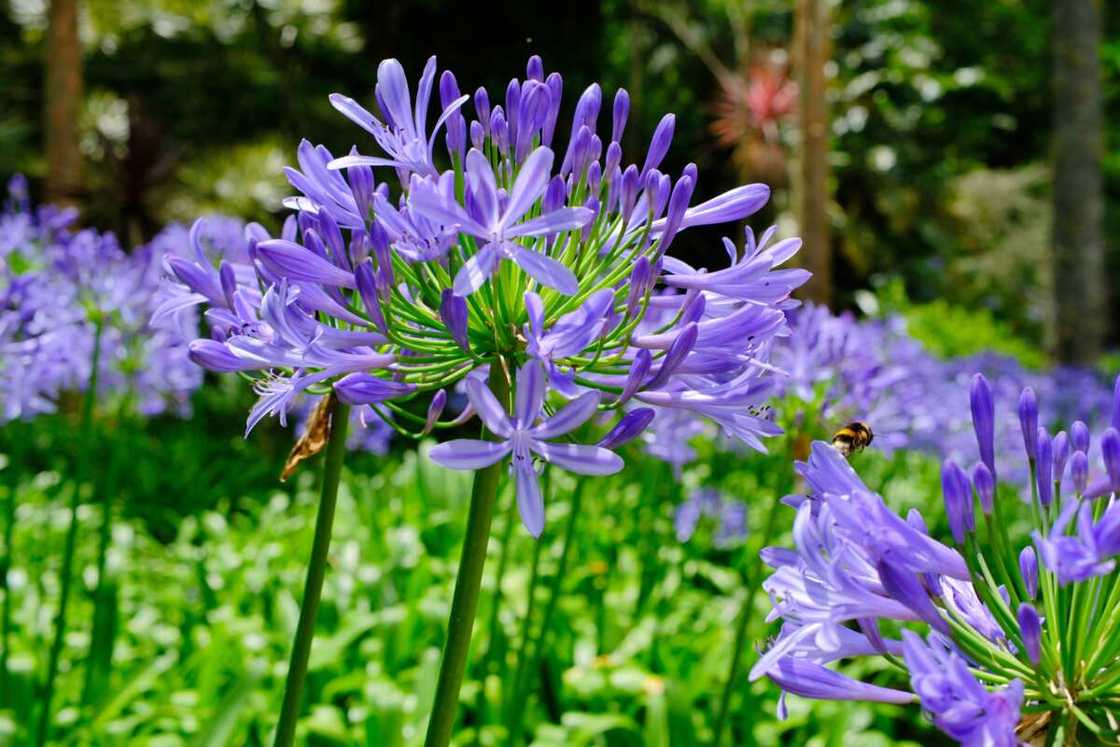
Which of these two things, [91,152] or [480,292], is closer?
[480,292]

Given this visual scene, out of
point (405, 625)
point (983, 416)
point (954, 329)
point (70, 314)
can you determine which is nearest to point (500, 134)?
point (983, 416)

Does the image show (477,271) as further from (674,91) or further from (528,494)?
(674,91)

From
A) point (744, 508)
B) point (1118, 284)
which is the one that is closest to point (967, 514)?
point (744, 508)

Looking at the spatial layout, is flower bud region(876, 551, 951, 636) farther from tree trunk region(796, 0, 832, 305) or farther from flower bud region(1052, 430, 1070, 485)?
tree trunk region(796, 0, 832, 305)

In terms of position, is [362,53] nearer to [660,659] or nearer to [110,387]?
[110,387]

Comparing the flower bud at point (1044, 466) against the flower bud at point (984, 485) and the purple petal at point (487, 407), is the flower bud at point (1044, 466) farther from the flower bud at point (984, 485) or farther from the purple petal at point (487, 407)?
the purple petal at point (487, 407)

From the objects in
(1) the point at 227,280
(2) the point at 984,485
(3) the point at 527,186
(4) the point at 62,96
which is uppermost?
(4) the point at 62,96

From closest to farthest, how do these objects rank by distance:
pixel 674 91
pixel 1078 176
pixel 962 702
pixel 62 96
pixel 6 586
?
pixel 962 702 < pixel 6 586 < pixel 62 96 < pixel 1078 176 < pixel 674 91
